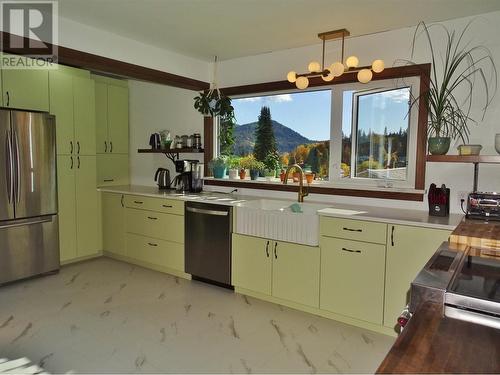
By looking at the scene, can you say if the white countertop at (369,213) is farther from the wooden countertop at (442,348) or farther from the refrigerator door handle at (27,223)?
the wooden countertop at (442,348)

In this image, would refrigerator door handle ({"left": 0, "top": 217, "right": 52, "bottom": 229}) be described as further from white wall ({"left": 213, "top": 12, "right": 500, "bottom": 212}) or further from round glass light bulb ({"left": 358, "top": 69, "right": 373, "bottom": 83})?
round glass light bulb ({"left": 358, "top": 69, "right": 373, "bottom": 83})

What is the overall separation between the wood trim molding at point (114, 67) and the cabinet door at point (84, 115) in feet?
2.11

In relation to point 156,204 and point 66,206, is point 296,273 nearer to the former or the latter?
point 156,204

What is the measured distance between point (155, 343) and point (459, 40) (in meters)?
3.23

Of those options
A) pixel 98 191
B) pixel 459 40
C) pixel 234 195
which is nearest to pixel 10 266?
pixel 98 191

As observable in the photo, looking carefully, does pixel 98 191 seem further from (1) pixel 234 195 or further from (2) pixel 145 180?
(1) pixel 234 195

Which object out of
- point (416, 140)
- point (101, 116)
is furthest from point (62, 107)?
point (416, 140)

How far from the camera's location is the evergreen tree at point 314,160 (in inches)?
143

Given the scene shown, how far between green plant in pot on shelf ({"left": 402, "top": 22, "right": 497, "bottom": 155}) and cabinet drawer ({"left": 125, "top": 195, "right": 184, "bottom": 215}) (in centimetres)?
243

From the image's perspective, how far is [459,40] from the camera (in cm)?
280

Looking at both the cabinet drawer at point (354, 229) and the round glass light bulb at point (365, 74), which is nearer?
the cabinet drawer at point (354, 229)

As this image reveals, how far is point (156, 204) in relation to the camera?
3.97 meters

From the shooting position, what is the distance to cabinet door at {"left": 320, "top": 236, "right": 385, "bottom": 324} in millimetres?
2674

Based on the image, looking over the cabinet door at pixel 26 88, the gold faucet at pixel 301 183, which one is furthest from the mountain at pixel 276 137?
the cabinet door at pixel 26 88
